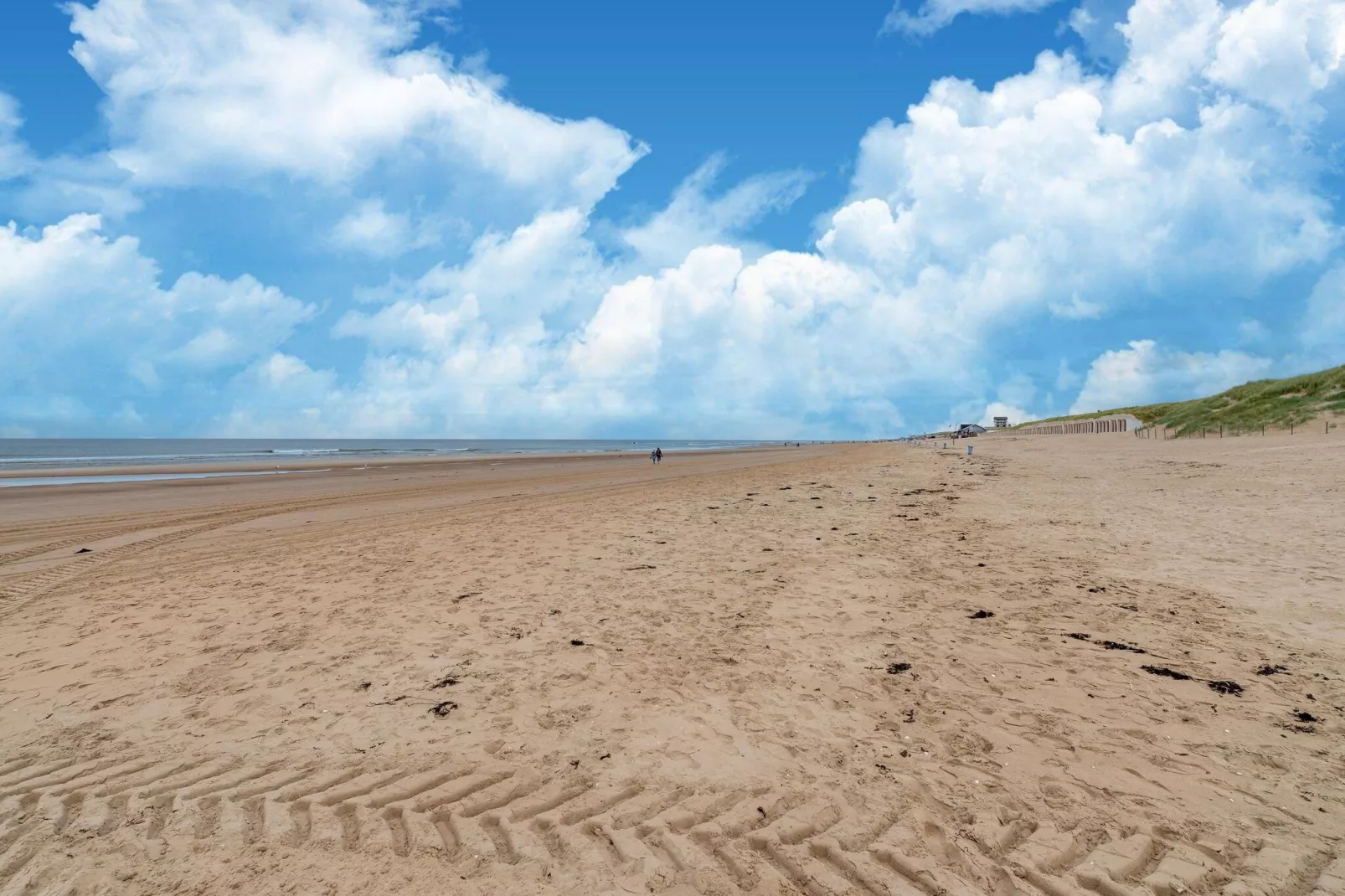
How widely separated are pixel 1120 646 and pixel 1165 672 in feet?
2.08

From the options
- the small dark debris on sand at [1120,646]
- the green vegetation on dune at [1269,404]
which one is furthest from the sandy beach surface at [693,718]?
the green vegetation on dune at [1269,404]

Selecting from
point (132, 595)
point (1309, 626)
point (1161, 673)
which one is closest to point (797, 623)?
point (1161, 673)

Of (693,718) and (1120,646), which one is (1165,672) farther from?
(693,718)

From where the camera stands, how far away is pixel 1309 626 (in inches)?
270

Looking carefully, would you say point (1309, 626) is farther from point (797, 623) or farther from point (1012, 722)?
point (797, 623)

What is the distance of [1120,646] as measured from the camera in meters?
6.59

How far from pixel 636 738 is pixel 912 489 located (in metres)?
17.4

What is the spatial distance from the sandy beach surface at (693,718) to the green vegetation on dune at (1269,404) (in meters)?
26.5

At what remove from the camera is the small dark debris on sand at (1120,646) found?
21.2 ft

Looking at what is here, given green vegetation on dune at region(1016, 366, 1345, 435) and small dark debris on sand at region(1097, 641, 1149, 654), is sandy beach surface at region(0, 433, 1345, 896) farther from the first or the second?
green vegetation on dune at region(1016, 366, 1345, 435)

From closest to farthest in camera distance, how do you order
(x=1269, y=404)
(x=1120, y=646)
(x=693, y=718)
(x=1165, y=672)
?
(x=693, y=718)
(x=1165, y=672)
(x=1120, y=646)
(x=1269, y=404)

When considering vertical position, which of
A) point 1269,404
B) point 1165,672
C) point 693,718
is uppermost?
point 1269,404

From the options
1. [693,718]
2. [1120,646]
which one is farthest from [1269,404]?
[693,718]

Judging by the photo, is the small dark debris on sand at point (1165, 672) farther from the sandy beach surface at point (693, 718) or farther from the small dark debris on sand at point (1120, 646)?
the small dark debris on sand at point (1120, 646)
